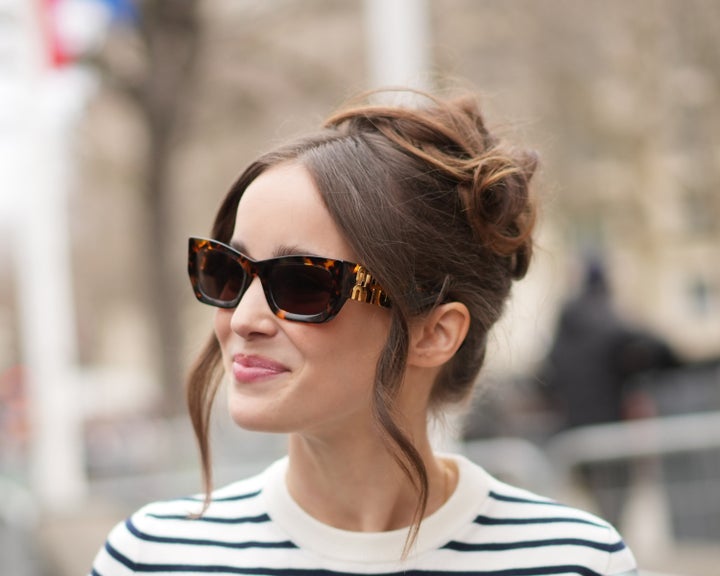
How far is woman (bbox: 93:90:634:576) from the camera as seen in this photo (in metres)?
1.84

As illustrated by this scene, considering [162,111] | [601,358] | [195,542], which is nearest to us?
[195,542]

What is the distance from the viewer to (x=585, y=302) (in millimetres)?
6391

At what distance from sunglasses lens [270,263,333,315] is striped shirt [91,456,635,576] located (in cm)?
33

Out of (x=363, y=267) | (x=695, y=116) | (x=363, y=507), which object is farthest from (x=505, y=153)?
(x=695, y=116)

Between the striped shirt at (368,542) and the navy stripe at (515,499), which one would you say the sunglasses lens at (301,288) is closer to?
the striped shirt at (368,542)

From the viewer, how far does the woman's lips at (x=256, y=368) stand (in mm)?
1832

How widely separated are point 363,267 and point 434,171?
0.67 ft

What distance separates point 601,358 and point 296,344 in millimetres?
4742

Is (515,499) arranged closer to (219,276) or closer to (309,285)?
(309,285)

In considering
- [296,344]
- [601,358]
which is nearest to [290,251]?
[296,344]

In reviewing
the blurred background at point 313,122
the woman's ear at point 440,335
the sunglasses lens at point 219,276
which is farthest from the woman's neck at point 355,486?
the blurred background at point 313,122

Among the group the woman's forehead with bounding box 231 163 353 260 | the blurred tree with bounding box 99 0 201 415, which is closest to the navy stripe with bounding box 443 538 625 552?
the woman's forehead with bounding box 231 163 353 260

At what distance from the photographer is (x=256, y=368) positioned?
184 centimetres

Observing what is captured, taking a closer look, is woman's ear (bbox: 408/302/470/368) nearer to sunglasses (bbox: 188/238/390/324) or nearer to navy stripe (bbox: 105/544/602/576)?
sunglasses (bbox: 188/238/390/324)
